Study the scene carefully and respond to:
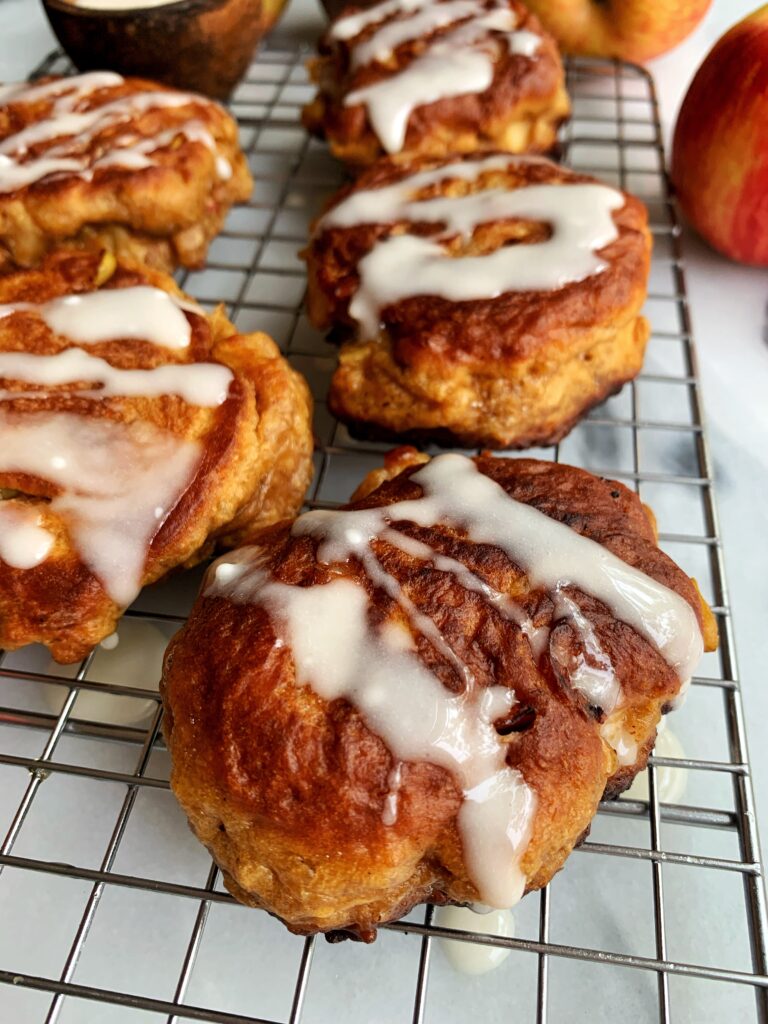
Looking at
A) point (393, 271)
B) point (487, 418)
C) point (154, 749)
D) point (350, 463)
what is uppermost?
point (393, 271)

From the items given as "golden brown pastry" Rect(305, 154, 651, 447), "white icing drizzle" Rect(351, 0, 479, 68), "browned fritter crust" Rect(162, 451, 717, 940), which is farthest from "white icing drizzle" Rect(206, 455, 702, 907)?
"white icing drizzle" Rect(351, 0, 479, 68)

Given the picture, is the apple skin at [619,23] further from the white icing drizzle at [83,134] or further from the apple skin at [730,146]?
the white icing drizzle at [83,134]

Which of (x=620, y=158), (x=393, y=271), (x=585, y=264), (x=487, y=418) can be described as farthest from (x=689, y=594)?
(x=620, y=158)

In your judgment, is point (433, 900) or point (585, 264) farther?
point (585, 264)

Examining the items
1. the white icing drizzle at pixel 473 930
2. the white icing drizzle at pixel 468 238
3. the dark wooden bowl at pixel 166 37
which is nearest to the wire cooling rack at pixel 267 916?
the white icing drizzle at pixel 473 930

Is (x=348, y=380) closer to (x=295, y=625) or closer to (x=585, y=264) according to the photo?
(x=585, y=264)
